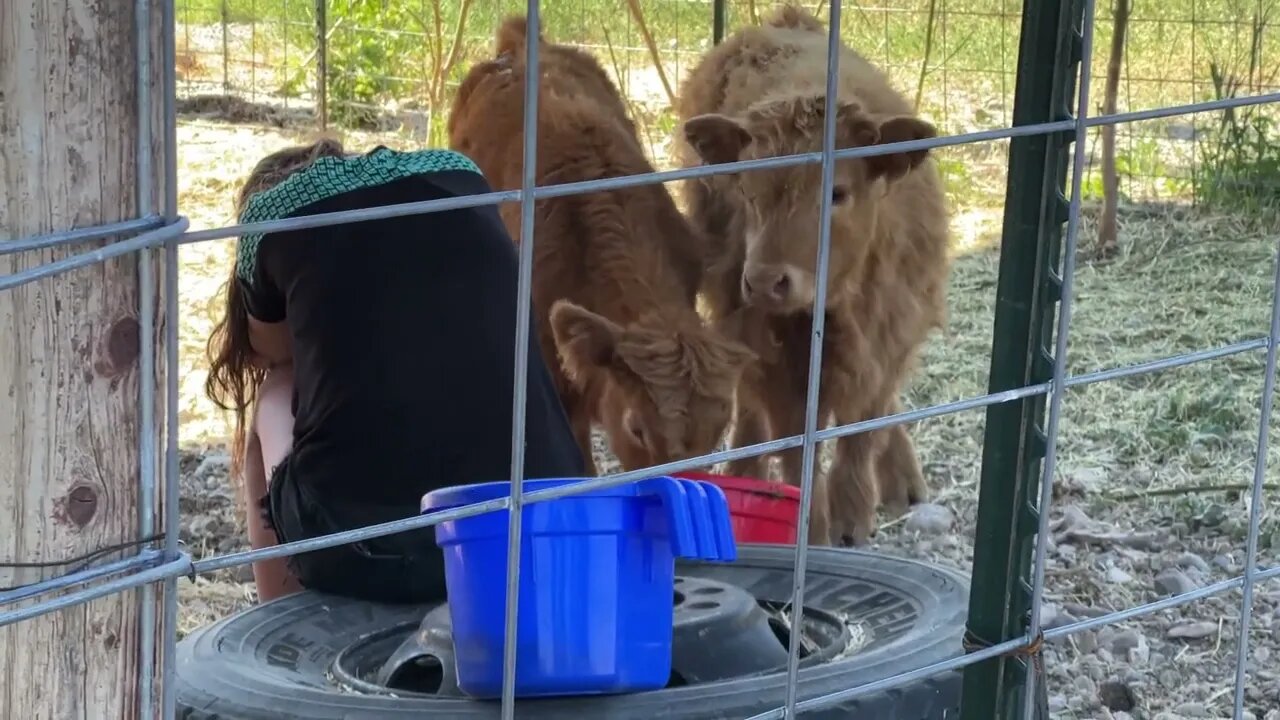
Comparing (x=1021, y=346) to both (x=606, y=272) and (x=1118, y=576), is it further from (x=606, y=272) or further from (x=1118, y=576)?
(x=606, y=272)

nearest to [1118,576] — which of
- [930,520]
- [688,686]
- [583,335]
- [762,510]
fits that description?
[930,520]

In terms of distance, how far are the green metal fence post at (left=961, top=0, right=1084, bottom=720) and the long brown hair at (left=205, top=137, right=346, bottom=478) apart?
2261mm

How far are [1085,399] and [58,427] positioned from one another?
570 cm

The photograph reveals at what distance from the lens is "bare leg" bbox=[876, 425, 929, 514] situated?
6.00 m

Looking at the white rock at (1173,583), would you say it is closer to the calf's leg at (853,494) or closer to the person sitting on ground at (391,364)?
the calf's leg at (853,494)

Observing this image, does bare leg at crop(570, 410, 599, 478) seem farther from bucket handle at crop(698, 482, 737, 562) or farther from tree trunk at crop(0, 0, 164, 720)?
tree trunk at crop(0, 0, 164, 720)

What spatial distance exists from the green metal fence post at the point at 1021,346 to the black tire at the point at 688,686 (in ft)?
0.76

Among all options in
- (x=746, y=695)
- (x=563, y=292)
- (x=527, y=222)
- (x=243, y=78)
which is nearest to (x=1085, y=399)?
(x=563, y=292)

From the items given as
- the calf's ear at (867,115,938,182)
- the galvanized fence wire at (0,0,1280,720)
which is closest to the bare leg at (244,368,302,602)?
the calf's ear at (867,115,938,182)

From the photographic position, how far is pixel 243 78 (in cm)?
1196

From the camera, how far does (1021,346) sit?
2352mm

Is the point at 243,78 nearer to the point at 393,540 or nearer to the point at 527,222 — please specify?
the point at 393,540

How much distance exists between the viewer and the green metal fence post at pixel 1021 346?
2.28 m

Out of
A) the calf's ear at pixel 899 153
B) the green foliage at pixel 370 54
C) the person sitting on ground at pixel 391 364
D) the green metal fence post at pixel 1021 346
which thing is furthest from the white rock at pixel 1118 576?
the green foliage at pixel 370 54
